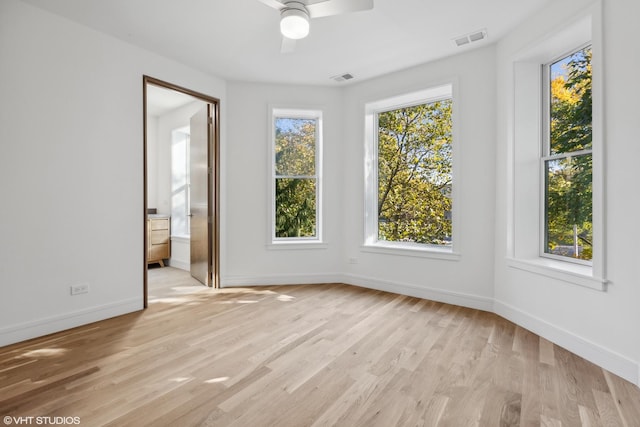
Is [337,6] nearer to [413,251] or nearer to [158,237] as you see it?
[413,251]

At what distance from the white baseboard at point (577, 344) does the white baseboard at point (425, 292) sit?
225mm

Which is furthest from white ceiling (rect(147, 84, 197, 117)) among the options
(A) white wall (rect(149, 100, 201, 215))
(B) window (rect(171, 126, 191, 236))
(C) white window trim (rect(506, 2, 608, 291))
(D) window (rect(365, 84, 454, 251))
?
(C) white window trim (rect(506, 2, 608, 291))

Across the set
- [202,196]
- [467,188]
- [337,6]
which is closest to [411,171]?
[467,188]

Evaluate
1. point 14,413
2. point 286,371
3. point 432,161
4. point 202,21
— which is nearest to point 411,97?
point 432,161

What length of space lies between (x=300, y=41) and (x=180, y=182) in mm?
3748

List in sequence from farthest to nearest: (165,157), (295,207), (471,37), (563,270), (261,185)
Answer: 1. (165,157)
2. (295,207)
3. (261,185)
4. (471,37)
5. (563,270)

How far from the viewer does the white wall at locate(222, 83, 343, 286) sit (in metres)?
4.30

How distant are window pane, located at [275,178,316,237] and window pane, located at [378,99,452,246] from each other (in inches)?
38.8

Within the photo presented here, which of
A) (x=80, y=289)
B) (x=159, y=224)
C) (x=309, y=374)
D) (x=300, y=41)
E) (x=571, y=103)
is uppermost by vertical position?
(x=300, y=41)

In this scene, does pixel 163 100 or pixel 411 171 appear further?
pixel 163 100

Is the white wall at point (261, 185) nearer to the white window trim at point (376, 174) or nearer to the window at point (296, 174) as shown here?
the window at point (296, 174)

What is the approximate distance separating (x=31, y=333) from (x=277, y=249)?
258cm

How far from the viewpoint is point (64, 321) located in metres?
2.81

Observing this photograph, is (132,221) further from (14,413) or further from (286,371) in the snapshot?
(286,371)
